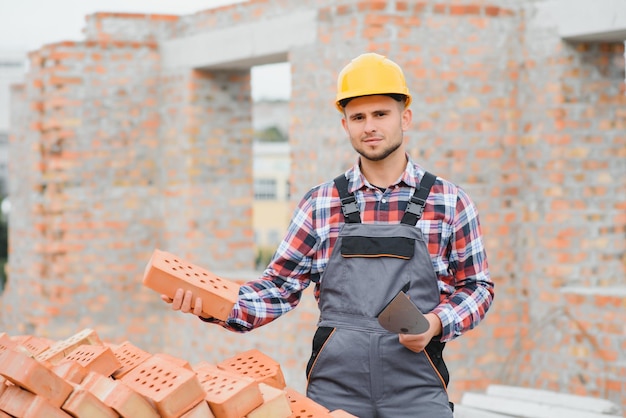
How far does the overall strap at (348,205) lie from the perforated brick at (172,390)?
75 centimetres

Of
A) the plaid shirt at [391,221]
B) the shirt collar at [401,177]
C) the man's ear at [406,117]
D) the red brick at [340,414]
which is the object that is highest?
the man's ear at [406,117]

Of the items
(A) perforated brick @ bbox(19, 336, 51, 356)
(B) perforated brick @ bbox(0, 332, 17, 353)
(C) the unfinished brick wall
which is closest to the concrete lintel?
(C) the unfinished brick wall

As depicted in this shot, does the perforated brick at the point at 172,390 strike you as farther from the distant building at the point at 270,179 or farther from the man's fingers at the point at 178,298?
the distant building at the point at 270,179

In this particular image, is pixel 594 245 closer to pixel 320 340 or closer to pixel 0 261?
pixel 320 340

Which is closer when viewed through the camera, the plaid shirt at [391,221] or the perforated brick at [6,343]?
the plaid shirt at [391,221]

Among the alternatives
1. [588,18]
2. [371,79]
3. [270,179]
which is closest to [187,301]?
[371,79]

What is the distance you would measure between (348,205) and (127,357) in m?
1.06

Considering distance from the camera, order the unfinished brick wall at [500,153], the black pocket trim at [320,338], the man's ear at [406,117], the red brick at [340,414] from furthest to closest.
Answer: the unfinished brick wall at [500,153] → the man's ear at [406,117] → the black pocket trim at [320,338] → the red brick at [340,414]

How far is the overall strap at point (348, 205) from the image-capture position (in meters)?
3.38

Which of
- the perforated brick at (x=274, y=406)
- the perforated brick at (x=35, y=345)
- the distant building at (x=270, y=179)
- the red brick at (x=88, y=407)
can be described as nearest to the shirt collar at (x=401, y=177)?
the perforated brick at (x=274, y=406)

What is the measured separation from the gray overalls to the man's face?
0.20 m

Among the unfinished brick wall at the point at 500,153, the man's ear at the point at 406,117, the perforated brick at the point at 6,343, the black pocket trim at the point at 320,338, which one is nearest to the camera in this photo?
the black pocket trim at the point at 320,338

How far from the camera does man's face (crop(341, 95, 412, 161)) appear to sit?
3.36 metres

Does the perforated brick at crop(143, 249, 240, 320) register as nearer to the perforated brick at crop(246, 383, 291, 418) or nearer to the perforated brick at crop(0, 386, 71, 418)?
the perforated brick at crop(246, 383, 291, 418)
